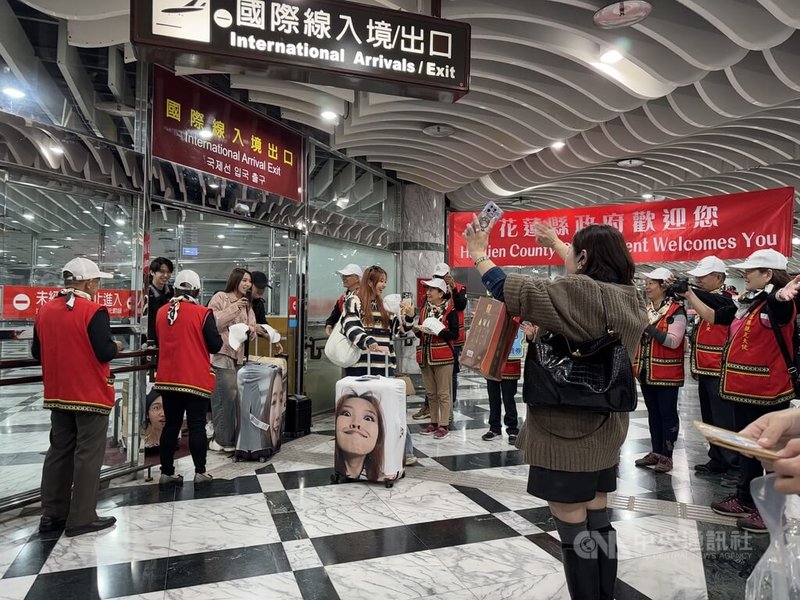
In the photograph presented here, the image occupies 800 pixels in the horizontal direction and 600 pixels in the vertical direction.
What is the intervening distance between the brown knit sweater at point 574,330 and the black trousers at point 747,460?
1.78 metres

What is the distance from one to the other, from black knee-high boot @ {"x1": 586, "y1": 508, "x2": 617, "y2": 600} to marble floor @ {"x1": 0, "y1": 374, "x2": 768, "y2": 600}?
471 millimetres

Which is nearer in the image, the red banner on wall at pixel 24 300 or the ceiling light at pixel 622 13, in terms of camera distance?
the red banner on wall at pixel 24 300

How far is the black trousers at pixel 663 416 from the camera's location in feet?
13.4

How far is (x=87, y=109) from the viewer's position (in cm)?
→ 366

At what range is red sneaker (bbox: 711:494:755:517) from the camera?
3170 mm

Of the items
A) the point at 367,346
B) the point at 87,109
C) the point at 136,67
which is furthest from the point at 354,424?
the point at 136,67

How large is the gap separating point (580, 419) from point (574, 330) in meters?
0.30

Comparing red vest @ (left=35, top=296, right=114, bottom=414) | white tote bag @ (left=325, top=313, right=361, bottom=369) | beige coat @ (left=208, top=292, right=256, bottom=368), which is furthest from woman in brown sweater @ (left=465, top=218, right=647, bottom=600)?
beige coat @ (left=208, top=292, right=256, bottom=368)

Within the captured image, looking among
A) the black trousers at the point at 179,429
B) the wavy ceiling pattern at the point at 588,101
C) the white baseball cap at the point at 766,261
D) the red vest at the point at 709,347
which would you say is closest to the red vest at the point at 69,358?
the black trousers at the point at 179,429

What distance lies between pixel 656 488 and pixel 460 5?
355 cm

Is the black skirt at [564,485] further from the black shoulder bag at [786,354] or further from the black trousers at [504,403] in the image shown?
the black trousers at [504,403]

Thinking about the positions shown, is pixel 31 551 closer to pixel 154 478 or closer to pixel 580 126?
pixel 154 478

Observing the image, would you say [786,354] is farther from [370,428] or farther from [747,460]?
[370,428]

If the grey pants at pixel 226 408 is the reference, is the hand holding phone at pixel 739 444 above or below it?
above
